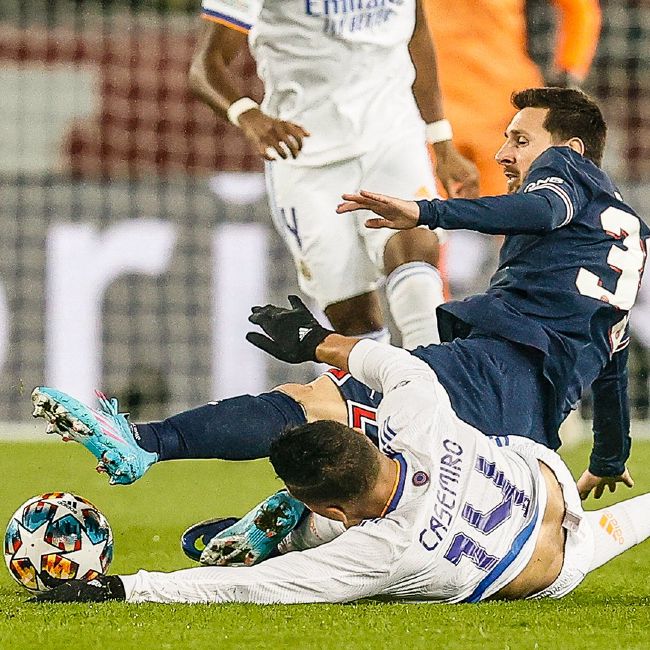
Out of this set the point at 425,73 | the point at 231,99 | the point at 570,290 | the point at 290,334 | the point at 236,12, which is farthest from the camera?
the point at 425,73

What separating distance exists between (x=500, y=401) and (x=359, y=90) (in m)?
1.61

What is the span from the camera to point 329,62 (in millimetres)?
4547

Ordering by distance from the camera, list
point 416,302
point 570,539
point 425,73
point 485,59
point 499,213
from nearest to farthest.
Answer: point 570,539
point 499,213
point 416,302
point 425,73
point 485,59

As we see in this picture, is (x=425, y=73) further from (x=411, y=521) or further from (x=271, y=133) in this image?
(x=411, y=521)

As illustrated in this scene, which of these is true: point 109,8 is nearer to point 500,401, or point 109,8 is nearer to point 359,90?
point 359,90

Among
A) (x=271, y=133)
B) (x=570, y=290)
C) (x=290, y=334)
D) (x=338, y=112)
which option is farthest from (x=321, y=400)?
(x=338, y=112)

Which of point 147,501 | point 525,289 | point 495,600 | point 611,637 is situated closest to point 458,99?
point 147,501

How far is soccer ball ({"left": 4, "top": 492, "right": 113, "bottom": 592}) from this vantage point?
9.38 feet

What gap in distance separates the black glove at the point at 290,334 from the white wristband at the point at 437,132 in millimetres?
1441

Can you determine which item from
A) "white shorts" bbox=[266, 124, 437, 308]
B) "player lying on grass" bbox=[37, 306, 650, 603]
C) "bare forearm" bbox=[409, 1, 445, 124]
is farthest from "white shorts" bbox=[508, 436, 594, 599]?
"bare forearm" bbox=[409, 1, 445, 124]

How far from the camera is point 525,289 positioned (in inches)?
131

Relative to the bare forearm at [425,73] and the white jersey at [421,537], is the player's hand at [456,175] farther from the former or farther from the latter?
the white jersey at [421,537]

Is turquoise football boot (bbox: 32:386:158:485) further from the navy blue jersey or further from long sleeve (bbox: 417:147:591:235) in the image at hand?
the navy blue jersey

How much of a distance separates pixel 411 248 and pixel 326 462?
5.49ft
